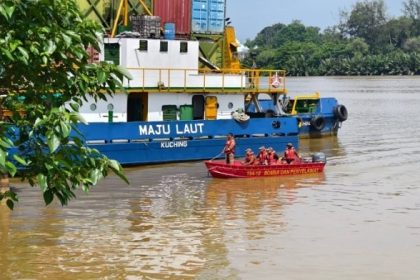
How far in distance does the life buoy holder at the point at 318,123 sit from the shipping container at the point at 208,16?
27.1 feet

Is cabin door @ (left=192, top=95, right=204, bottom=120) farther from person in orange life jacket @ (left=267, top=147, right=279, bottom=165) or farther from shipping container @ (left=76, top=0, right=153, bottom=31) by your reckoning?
person in orange life jacket @ (left=267, top=147, right=279, bottom=165)

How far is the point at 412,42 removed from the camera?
14112 centimetres

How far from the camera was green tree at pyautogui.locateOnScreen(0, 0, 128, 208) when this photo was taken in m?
6.14

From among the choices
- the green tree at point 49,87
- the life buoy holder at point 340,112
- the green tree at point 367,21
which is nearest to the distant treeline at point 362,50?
the green tree at point 367,21

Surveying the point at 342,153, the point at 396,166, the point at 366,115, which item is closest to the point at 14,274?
the point at 396,166

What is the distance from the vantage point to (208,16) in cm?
2755

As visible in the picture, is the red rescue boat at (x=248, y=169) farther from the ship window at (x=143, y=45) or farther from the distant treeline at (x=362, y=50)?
the distant treeline at (x=362, y=50)

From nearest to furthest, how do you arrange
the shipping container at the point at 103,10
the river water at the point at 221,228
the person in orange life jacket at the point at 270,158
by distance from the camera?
the river water at the point at 221,228 < the person in orange life jacket at the point at 270,158 < the shipping container at the point at 103,10

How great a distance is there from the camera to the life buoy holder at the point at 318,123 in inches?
1358

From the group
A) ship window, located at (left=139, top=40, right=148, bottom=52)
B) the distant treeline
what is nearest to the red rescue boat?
ship window, located at (left=139, top=40, right=148, bottom=52)

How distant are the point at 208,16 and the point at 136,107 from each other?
496 cm

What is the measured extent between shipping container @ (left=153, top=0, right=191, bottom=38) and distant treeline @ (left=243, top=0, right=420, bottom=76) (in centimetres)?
10347

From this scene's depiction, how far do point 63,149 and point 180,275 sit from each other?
584 centimetres

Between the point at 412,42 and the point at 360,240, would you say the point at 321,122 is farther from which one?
the point at 412,42
